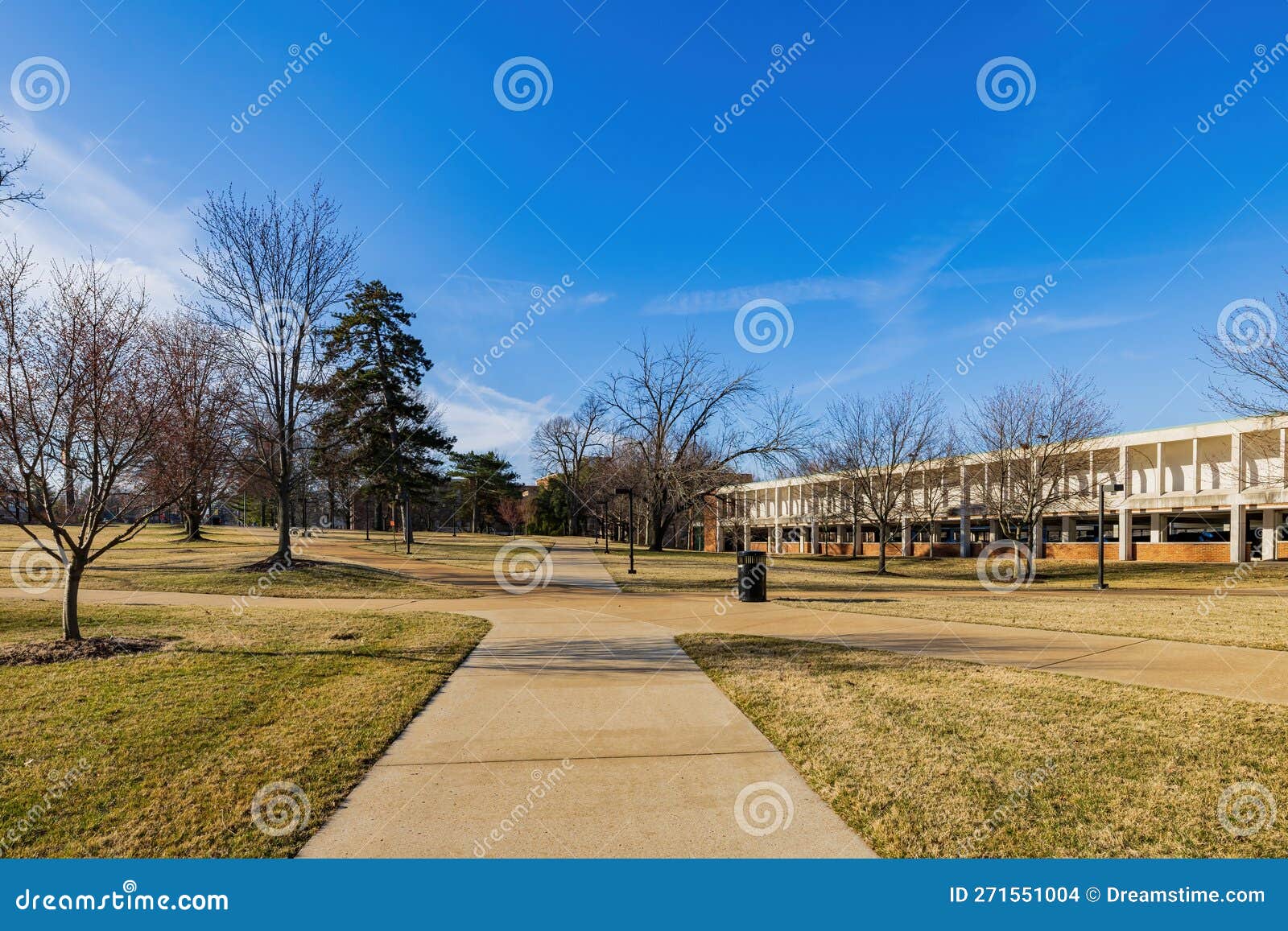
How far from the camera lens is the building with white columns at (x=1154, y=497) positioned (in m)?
32.4

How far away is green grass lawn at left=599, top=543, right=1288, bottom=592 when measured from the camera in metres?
20.9

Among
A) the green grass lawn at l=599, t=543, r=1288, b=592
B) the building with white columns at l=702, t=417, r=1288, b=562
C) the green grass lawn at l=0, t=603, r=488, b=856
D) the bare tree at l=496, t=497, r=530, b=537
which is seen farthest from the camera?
the bare tree at l=496, t=497, r=530, b=537

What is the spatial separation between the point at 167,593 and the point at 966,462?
42.6 metres

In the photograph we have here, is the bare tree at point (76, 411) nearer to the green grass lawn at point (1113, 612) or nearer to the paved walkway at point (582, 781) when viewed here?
the paved walkway at point (582, 781)

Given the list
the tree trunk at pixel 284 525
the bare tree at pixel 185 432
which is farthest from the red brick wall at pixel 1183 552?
the bare tree at pixel 185 432

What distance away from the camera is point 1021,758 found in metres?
4.87

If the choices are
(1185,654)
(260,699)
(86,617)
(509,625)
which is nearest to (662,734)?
(260,699)

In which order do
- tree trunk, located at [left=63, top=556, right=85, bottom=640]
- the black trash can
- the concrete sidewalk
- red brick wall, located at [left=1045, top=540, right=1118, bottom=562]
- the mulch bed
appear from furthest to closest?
red brick wall, located at [left=1045, top=540, right=1118, bottom=562] → the black trash can → tree trunk, located at [left=63, top=556, right=85, bottom=640] → the mulch bed → the concrete sidewalk

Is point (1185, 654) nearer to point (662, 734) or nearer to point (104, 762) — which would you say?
point (662, 734)

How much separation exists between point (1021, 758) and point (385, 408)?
133 feet

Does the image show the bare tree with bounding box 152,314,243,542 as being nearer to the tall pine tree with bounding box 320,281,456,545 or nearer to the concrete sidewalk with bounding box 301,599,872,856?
the concrete sidewalk with bounding box 301,599,872,856

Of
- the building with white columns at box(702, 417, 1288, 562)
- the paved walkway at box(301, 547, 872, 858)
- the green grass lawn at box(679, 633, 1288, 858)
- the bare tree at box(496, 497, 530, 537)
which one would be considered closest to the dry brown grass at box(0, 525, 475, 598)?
the paved walkway at box(301, 547, 872, 858)

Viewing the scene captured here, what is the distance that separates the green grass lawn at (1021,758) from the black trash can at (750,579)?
25.4 feet

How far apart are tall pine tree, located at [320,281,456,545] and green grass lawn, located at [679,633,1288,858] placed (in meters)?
35.9
